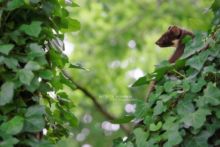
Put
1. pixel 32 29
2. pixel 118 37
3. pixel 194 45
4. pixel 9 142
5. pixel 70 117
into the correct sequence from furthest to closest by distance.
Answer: pixel 118 37, pixel 70 117, pixel 194 45, pixel 32 29, pixel 9 142

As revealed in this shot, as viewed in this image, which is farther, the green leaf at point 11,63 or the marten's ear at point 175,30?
the marten's ear at point 175,30

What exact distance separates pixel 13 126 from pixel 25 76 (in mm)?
122

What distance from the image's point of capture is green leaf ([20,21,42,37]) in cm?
125

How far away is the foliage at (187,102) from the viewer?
4.08ft

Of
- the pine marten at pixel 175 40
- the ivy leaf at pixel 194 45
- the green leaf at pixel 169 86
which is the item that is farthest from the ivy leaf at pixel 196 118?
the pine marten at pixel 175 40

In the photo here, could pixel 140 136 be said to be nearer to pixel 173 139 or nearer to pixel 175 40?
pixel 173 139

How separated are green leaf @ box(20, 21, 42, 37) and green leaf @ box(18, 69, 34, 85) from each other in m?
0.11

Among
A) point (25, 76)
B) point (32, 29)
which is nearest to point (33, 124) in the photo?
point (25, 76)

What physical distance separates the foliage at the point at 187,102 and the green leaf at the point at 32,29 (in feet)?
1.16

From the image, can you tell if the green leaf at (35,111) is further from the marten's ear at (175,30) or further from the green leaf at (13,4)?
the marten's ear at (175,30)

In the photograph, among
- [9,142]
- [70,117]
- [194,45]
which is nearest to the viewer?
[9,142]

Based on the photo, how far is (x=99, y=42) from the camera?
617 cm

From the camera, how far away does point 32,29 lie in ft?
4.13

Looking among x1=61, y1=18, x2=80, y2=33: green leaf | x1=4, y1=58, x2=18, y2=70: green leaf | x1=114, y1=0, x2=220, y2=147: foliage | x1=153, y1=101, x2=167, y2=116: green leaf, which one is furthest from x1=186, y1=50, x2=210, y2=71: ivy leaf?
x1=4, y1=58, x2=18, y2=70: green leaf
